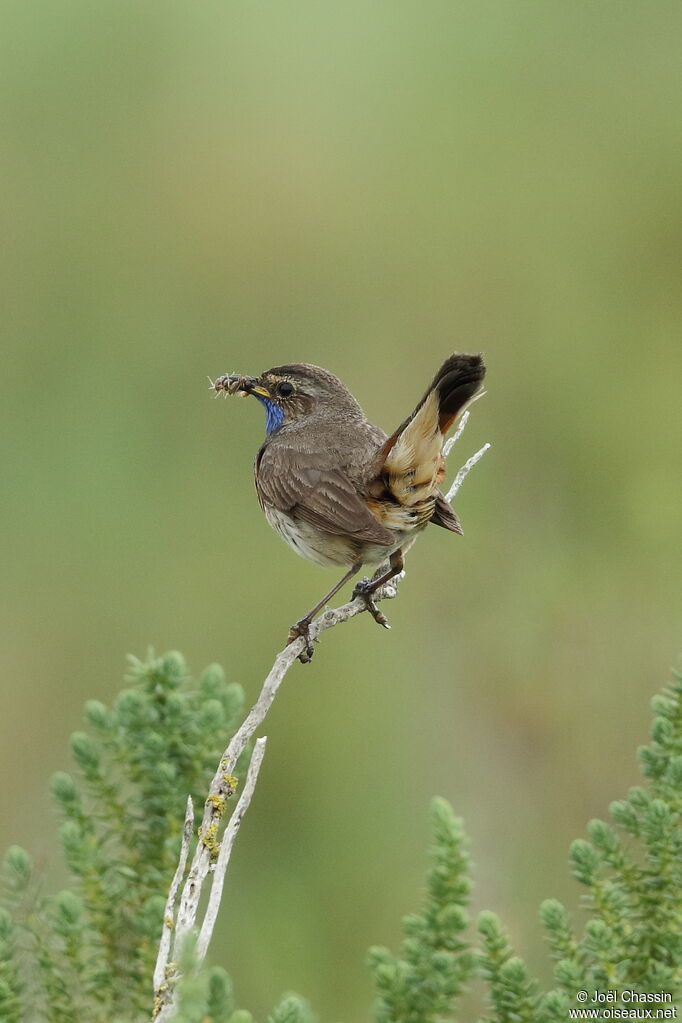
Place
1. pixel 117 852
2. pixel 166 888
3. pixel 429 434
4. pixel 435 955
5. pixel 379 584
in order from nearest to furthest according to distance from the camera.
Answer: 1. pixel 435 955
2. pixel 166 888
3. pixel 117 852
4. pixel 429 434
5. pixel 379 584

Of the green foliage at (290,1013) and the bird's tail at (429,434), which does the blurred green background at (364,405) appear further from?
the green foliage at (290,1013)

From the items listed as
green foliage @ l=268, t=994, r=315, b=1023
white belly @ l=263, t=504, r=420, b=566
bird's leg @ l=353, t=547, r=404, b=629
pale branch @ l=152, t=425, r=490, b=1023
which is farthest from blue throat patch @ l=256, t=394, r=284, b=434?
green foliage @ l=268, t=994, r=315, b=1023

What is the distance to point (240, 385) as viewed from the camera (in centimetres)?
544

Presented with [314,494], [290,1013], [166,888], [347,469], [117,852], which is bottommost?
[290,1013]

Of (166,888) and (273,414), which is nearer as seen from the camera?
(166,888)

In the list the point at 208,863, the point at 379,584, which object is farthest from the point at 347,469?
the point at 208,863

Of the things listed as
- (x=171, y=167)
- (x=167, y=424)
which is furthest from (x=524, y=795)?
(x=171, y=167)

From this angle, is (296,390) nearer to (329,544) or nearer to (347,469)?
(347,469)

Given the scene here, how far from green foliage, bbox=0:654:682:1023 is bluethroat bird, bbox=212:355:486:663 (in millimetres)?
682

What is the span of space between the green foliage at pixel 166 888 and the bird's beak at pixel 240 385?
212cm

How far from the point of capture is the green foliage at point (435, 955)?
2.95m

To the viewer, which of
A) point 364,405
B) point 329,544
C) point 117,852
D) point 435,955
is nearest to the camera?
point 435,955

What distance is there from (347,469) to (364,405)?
248cm

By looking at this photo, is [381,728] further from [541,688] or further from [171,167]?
[171,167]
